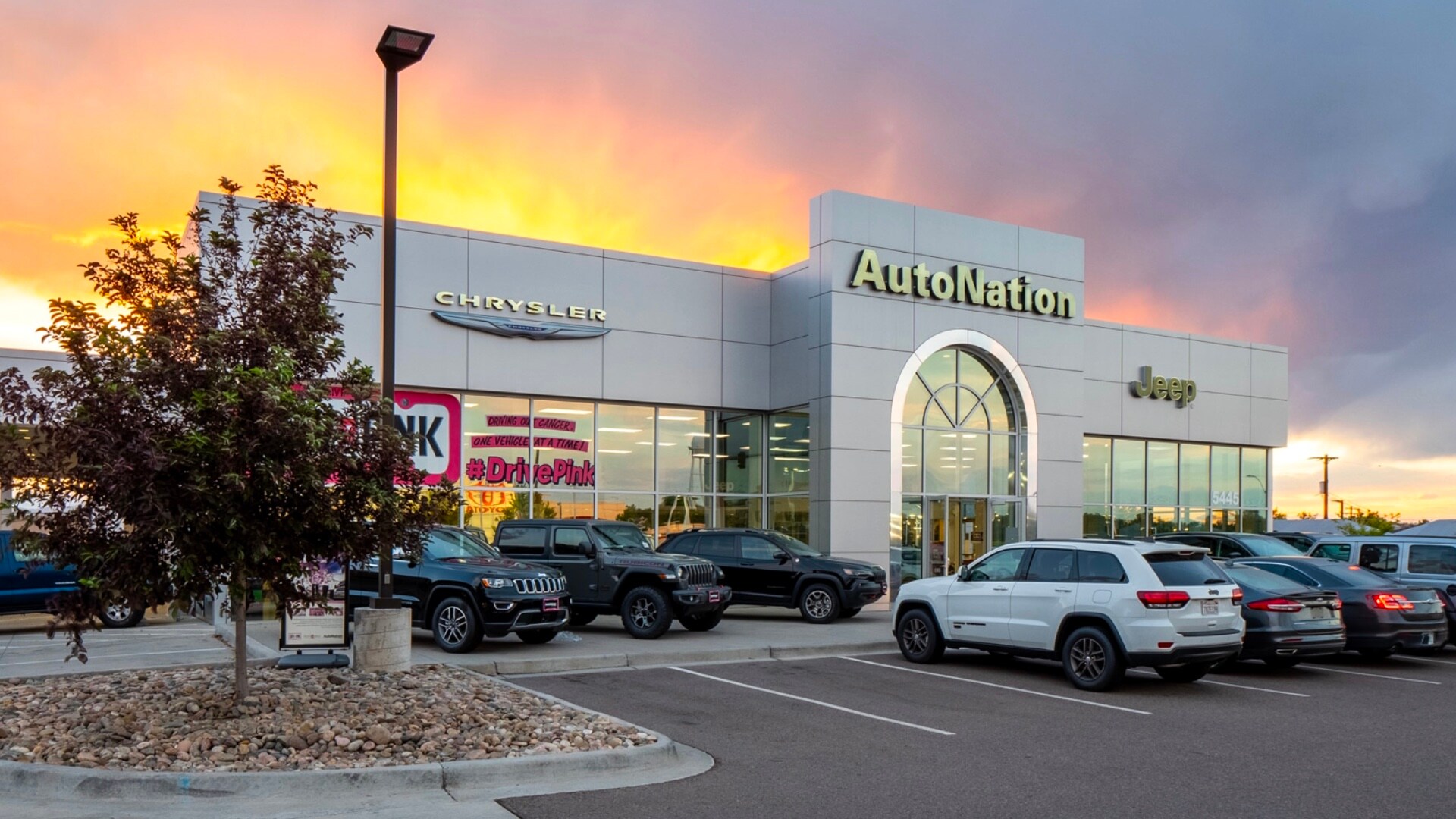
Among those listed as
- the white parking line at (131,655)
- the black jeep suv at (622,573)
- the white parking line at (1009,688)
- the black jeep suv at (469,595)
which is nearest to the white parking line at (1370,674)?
Result: the white parking line at (1009,688)

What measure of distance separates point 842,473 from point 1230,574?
1048 centimetres

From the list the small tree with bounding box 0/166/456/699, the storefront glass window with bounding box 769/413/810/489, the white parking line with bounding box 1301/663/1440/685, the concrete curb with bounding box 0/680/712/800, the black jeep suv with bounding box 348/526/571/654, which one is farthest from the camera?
the storefront glass window with bounding box 769/413/810/489

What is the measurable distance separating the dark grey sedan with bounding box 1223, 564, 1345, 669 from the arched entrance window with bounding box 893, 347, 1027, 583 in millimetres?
11834

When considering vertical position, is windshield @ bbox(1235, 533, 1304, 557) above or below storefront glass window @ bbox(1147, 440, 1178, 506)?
below

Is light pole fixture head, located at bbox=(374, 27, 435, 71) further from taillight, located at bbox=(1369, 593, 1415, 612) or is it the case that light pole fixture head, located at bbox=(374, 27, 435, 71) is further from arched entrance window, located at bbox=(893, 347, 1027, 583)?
arched entrance window, located at bbox=(893, 347, 1027, 583)

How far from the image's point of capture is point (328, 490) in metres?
9.57

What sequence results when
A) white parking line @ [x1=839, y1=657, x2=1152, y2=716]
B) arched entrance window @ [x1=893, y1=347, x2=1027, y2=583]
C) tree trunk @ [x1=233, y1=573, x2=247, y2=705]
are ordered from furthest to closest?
arched entrance window @ [x1=893, y1=347, x2=1027, y2=583] < white parking line @ [x1=839, y1=657, x2=1152, y2=716] < tree trunk @ [x1=233, y1=573, x2=247, y2=705]

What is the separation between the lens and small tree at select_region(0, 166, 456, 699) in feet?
29.0

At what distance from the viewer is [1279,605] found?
14.8 m

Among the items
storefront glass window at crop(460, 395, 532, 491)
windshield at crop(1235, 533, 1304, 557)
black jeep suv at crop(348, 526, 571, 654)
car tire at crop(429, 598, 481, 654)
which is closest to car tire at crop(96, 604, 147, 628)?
black jeep suv at crop(348, 526, 571, 654)

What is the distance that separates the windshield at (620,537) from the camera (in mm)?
18328

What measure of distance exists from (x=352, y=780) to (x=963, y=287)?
21660 mm

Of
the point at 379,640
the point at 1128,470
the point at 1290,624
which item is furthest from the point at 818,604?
the point at 1128,470

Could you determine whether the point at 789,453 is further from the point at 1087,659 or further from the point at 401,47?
the point at 401,47
